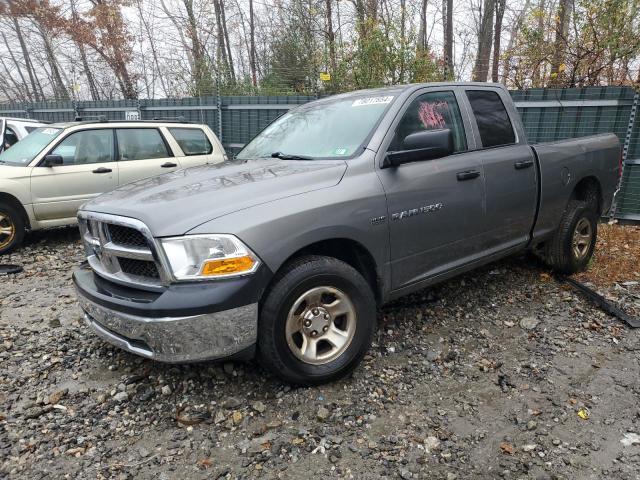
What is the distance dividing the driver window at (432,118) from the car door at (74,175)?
4.76m

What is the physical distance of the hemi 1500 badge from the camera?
2986mm

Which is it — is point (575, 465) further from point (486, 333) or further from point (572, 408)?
point (486, 333)

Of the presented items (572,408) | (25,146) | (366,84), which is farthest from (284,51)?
(572,408)

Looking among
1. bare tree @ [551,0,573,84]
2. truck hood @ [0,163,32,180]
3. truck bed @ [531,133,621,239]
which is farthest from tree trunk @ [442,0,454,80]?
truck hood @ [0,163,32,180]

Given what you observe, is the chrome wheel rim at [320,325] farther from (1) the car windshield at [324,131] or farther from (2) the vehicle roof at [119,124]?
(2) the vehicle roof at [119,124]

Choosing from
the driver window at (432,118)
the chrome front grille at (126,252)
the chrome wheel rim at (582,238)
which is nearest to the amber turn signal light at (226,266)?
the chrome front grille at (126,252)

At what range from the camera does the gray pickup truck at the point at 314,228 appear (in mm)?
2348

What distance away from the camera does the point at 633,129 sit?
22.1ft

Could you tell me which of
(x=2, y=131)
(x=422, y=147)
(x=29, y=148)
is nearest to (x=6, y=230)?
(x=29, y=148)

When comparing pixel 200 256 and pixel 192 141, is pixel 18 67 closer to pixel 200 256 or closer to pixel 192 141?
pixel 192 141

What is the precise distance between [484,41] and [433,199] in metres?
14.3

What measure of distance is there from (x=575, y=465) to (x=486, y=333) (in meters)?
1.40

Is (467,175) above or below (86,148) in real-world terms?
below

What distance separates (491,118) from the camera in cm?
392
